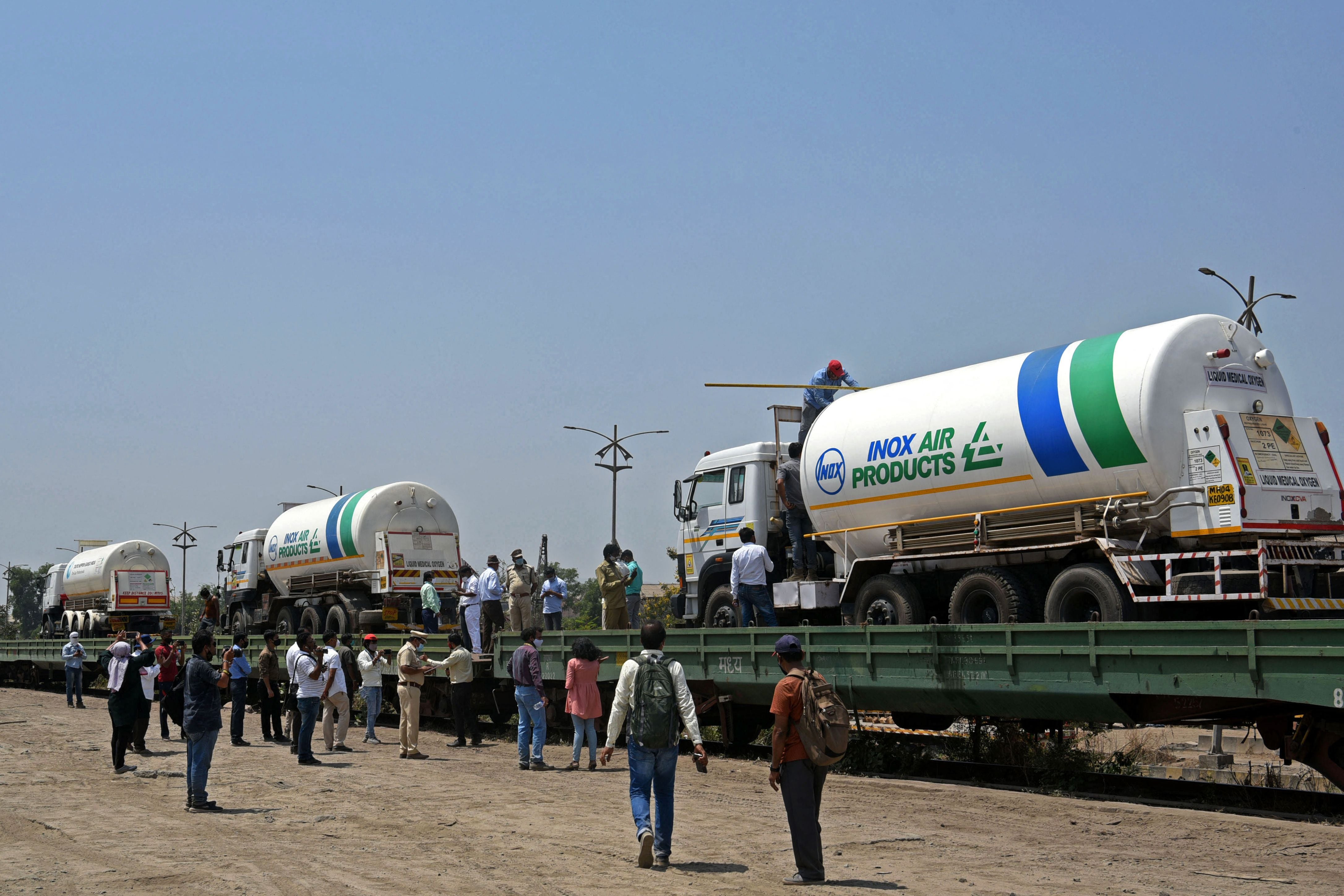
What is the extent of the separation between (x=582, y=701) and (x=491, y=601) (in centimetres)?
440

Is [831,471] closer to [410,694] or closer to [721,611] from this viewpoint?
[721,611]

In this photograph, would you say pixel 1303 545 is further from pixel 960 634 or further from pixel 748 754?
pixel 748 754

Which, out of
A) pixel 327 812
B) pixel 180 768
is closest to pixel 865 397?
pixel 327 812

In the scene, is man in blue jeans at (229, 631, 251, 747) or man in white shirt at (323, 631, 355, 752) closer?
man in blue jeans at (229, 631, 251, 747)

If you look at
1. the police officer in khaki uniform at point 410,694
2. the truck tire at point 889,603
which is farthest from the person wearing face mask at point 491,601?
the truck tire at point 889,603

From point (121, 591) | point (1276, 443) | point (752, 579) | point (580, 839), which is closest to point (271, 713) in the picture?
point (752, 579)

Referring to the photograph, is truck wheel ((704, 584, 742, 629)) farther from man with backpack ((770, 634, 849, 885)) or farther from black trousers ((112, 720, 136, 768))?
man with backpack ((770, 634, 849, 885))

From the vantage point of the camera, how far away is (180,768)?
50.6 ft

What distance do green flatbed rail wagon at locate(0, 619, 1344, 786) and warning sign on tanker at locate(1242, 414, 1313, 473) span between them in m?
2.41

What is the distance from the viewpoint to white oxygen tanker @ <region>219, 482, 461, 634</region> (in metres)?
26.6

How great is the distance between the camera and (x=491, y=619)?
18.9m

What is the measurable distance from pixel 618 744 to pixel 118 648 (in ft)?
22.5

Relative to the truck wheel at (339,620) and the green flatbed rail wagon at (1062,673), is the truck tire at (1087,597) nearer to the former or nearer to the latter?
the green flatbed rail wagon at (1062,673)

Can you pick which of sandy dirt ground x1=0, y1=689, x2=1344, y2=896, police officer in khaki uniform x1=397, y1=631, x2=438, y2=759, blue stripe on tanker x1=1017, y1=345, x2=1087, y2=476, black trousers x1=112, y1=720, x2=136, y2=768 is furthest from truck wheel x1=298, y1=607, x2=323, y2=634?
blue stripe on tanker x1=1017, y1=345, x2=1087, y2=476
